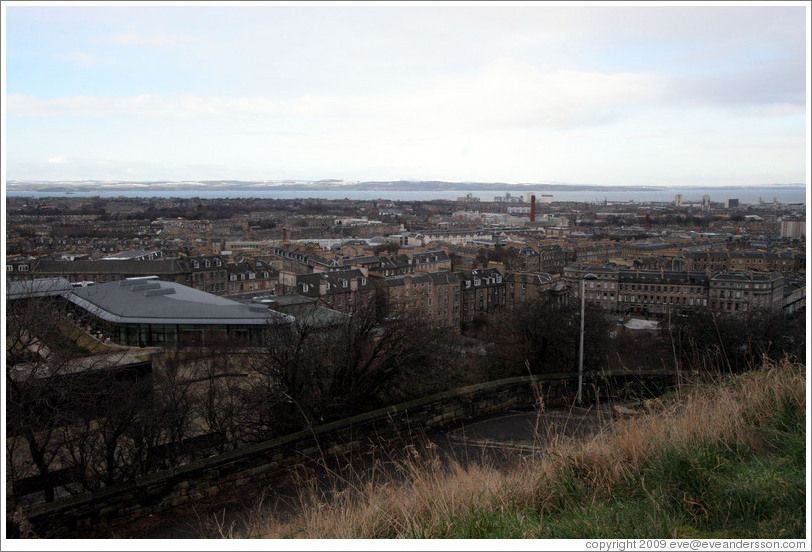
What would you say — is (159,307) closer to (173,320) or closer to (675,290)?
(173,320)

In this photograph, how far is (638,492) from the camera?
2814mm

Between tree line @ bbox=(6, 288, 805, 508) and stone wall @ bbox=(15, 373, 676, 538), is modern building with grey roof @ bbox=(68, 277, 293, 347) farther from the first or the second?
stone wall @ bbox=(15, 373, 676, 538)

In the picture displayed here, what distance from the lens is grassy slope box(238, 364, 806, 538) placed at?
95.4 inches

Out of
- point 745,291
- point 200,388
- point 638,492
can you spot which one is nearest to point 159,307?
point 200,388

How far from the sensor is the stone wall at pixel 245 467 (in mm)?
4137

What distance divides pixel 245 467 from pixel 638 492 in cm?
312

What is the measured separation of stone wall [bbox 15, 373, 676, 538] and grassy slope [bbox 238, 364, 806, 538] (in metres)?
1.20

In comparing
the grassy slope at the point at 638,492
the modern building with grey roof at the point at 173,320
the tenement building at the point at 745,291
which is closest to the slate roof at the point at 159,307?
the modern building with grey roof at the point at 173,320

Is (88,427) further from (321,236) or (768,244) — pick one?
(321,236)

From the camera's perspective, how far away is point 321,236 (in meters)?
71.7

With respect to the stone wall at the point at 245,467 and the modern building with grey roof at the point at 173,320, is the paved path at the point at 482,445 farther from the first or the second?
the modern building with grey roof at the point at 173,320

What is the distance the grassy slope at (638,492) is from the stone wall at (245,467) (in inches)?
47.2

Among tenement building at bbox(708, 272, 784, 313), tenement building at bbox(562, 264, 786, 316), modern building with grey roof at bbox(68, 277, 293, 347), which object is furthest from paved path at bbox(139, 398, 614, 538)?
tenement building at bbox(708, 272, 784, 313)

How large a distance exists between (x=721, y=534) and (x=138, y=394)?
5.23 meters
